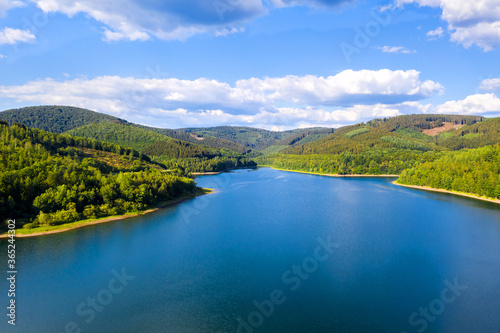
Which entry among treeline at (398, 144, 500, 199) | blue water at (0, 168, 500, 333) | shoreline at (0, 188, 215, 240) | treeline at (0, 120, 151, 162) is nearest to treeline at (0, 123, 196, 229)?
treeline at (0, 120, 151, 162)

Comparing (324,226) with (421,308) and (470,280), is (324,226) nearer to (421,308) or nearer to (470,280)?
(470,280)

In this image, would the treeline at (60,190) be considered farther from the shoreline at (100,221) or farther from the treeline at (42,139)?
the shoreline at (100,221)

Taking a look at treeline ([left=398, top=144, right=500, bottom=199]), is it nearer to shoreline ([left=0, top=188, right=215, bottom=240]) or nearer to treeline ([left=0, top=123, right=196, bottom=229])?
shoreline ([left=0, top=188, right=215, bottom=240])

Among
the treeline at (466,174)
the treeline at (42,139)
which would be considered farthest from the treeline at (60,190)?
the treeline at (466,174)

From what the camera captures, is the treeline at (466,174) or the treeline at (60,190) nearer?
the treeline at (60,190)

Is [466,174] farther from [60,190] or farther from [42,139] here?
[42,139]

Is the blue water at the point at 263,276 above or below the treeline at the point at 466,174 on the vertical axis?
below
